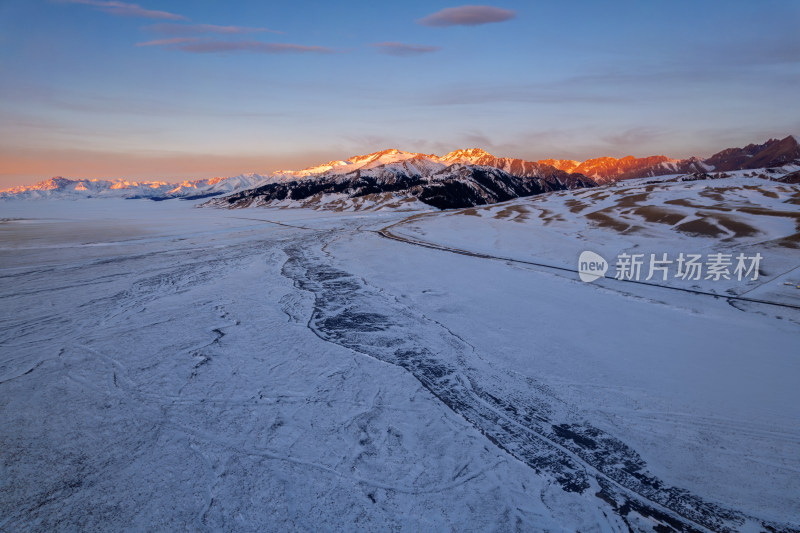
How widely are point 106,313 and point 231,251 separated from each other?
1862 cm

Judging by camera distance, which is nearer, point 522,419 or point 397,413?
point 522,419

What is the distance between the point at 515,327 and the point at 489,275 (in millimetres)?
9259

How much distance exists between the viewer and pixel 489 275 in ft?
77.0

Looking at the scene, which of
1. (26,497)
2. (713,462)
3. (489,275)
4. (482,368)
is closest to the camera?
(26,497)

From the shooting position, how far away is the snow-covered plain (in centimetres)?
647

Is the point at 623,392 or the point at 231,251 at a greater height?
the point at 231,251

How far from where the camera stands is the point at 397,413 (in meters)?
9.00

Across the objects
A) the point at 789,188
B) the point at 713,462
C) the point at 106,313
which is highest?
the point at 789,188

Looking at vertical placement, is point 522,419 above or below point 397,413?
below

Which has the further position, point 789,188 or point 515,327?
point 789,188

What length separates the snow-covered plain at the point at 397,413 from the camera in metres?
6.47

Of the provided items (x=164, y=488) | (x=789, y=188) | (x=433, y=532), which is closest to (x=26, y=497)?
(x=164, y=488)

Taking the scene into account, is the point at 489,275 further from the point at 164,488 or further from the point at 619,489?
the point at 164,488

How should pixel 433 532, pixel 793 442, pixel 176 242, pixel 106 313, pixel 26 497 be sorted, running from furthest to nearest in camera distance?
pixel 176 242, pixel 106 313, pixel 793 442, pixel 26 497, pixel 433 532
